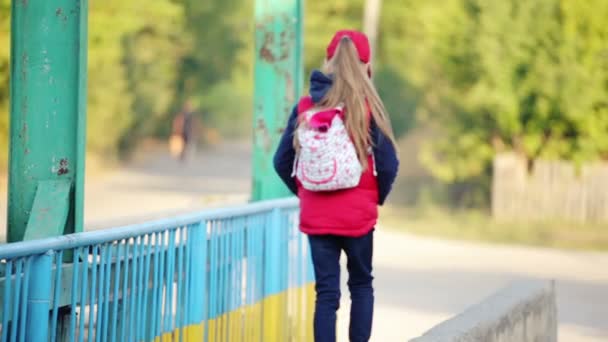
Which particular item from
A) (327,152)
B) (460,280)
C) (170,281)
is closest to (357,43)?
(327,152)

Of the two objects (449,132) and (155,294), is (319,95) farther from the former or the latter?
(449,132)

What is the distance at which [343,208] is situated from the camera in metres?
5.39

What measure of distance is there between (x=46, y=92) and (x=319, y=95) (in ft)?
4.08

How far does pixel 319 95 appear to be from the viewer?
539cm

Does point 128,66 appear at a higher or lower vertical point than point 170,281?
higher

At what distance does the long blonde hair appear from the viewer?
5.31m

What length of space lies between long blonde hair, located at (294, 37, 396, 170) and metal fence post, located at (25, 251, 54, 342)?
157 centimetres

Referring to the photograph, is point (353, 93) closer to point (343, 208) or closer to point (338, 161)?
point (338, 161)

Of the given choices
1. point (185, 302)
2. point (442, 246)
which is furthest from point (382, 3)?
point (185, 302)

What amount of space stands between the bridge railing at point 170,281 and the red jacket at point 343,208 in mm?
621

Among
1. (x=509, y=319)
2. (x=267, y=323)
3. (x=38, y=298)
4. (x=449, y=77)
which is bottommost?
(x=267, y=323)

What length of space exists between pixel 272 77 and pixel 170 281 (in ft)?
10.8

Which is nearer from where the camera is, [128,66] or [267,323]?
[267,323]

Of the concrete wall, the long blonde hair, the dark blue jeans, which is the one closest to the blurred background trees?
the concrete wall
